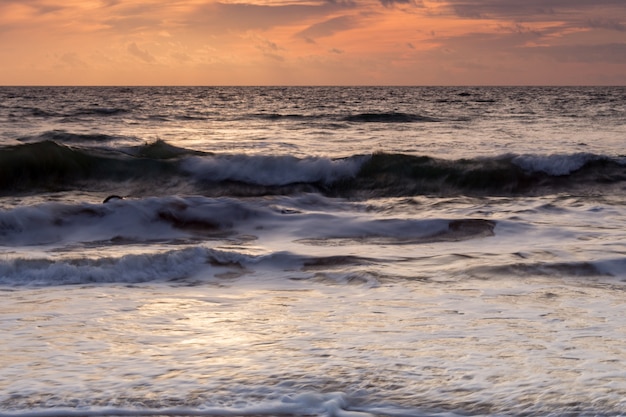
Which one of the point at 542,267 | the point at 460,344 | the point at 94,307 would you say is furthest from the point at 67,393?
the point at 542,267

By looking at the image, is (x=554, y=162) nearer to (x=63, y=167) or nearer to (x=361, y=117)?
(x=63, y=167)

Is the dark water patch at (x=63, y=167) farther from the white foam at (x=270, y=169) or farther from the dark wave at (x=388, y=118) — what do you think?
the dark wave at (x=388, y=118)

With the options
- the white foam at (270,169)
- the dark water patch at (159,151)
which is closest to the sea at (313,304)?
the white foam at (270,169)

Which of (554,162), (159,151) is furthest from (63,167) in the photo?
(554,162)

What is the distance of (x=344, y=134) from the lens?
83.2ft

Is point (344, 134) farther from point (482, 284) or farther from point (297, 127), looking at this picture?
point (482, 284)

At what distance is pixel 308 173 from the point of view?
16.3m

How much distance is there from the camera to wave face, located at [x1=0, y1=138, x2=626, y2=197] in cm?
1523

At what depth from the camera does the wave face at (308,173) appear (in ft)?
50.0

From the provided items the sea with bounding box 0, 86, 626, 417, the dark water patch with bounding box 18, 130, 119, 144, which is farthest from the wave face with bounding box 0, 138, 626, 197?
the dark water patch with bounding box 18, 130, 119, 144

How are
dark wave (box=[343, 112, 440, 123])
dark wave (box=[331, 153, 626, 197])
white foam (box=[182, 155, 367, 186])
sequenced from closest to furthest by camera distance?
dark wave (box=[331, 153, 626, 197]) < white foam (box=[182, 155, 367, 186]) < dark wave (box=[343, 112, 440, 123])

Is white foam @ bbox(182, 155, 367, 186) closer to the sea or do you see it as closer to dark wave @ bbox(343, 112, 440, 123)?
the sea

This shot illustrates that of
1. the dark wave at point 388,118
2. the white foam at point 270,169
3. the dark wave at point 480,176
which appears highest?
the dark wave at point 388,118

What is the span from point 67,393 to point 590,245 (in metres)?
5.75
